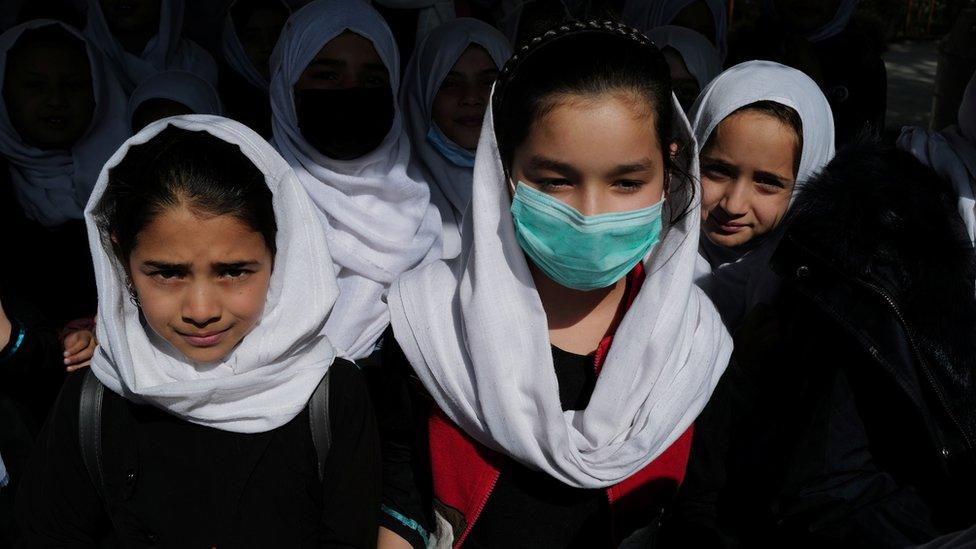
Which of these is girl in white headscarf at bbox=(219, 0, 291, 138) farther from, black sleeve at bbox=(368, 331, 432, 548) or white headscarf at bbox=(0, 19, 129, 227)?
black sleeve at bbox=(368, 331, 432, 548)

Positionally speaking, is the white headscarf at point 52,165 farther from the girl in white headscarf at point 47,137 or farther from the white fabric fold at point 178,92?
the white fabric fold at point 178,92

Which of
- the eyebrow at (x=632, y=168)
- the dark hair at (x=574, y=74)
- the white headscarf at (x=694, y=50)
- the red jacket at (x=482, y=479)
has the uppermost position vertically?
the dark hair at (x=574, y=74)

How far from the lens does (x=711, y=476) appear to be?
182 cm

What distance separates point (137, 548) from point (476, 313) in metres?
0.82

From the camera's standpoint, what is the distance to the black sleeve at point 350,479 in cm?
176

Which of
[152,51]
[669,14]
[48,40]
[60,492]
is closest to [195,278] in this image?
[60,492]

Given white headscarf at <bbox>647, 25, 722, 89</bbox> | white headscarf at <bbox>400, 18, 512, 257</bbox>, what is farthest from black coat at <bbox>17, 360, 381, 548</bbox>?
white headscarf at <bbox>647, 25, 722, 89</bbox>

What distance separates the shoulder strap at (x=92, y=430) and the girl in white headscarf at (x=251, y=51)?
239 centimetres

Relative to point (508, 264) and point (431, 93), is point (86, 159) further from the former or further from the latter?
point (508, 264)

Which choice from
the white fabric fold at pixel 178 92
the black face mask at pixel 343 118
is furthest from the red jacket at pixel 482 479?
the white fabric fold at pixel 178 92

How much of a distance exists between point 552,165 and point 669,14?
9.64 feet

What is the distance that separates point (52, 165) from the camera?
3.18m

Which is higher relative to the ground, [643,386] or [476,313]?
[476,313]

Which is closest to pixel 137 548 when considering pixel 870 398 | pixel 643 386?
pixel 643 386
